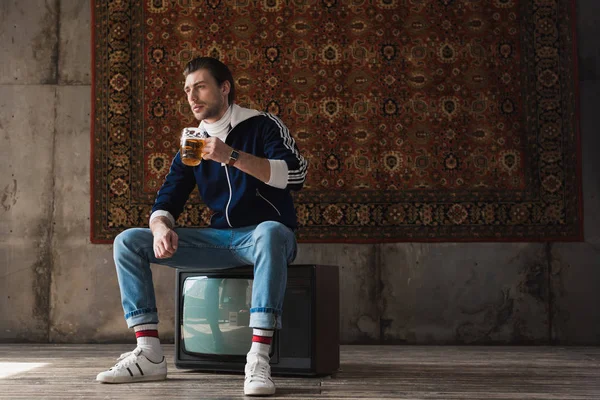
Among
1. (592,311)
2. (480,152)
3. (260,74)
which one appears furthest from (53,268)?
(592,311)

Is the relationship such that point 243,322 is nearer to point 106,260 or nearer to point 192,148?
point 192,148

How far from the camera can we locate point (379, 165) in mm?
4180

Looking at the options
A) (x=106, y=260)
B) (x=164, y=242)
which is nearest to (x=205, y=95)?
(x=164, y=242)

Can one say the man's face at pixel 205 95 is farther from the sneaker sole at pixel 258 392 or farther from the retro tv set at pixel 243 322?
the sneaker sole at pixel 258 392

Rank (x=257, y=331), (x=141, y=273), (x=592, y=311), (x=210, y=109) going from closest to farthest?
(x=257, y=331) → (x=141, y=273) → (x=210, y=109) → (x=592, y=311)

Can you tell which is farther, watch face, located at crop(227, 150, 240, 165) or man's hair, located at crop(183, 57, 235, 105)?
man's hair, located at crop(183, 57, 235, 105)

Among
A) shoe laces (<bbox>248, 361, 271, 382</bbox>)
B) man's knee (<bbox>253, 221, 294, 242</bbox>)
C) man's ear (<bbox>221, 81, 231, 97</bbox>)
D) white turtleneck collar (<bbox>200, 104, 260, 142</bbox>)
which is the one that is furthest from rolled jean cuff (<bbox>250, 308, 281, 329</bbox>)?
man's ear (<bbox>221, 81, 231, 97</bbox>)

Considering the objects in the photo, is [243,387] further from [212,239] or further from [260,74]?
[260,74]

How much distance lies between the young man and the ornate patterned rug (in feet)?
5.00

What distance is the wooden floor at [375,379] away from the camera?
2.18 m

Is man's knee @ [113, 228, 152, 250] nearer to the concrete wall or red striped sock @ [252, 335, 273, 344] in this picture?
red striped sock @ [252, 335, 273, 344]

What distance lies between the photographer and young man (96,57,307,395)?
2.27 m

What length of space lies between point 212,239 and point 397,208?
1857 millimetres

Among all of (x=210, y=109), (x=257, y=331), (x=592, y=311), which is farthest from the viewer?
(x=592, y=311)
